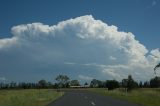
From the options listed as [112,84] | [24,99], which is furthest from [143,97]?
[112,84]

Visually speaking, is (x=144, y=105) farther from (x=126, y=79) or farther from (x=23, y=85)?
(x=23, y=85)

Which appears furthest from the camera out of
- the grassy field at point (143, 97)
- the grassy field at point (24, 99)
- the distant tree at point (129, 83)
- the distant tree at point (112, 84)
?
the distant tree at point (112, 84)

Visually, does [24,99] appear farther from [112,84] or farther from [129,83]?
[112,84]

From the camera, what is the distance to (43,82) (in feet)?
629

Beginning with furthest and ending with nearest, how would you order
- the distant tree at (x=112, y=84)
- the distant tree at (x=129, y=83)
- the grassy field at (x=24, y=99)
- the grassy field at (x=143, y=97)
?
1. the distant tree at (x=112, y=84)
2. the distant tree at (x=129, y=83)
3. the grassy field at (x=143, y=97)
4. the grassy field at (x=24, y=99)

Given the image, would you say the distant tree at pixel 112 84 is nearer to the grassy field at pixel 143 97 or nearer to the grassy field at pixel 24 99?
the grassy field at pixel 143 97

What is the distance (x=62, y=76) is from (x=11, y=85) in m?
32.4

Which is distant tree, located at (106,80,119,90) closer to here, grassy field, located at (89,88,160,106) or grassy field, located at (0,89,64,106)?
grassy field, located at (89,88,160,106)

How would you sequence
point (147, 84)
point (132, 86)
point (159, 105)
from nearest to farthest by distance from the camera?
1. point (159, 105)
2. point (132, 86)
3. point (147, 84)

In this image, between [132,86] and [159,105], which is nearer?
[159,105]

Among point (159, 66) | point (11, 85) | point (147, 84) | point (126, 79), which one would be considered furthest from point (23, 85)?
point (159, 66)

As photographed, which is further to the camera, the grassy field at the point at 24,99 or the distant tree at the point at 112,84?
the distant tree at the point at 112,84

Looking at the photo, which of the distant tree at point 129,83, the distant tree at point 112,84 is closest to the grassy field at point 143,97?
the distant tree at point 129,83

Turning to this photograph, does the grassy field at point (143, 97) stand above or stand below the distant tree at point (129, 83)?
below
